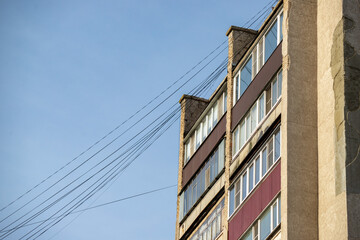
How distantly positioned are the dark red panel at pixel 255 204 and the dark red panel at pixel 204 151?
219 inches

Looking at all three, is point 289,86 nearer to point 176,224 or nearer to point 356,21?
point 356,21

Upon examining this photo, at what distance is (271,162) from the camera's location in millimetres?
35781

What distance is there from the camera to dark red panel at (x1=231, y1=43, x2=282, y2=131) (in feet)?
123

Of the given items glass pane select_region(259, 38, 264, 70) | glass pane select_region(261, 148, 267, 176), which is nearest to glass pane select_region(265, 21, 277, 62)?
glass pane select_region(259, 38, 264, 70)

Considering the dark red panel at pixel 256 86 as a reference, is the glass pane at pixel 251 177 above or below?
below

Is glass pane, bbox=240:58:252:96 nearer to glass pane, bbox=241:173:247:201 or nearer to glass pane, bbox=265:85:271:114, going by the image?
glass pane, bbox=265:85:271:114

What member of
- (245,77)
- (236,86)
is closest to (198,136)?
(236,86)

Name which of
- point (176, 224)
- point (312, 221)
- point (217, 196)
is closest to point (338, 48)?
point (312, 221)

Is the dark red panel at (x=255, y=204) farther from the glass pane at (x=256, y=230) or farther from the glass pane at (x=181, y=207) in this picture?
the glass pane at (x=181, y=207)

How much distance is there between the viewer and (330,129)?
33844mm

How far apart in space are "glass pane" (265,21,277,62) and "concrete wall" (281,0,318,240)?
1.12 meters

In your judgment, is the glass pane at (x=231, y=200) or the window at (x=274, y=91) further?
the glass pane at (x=231, y=200)

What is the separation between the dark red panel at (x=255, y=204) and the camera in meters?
34.9

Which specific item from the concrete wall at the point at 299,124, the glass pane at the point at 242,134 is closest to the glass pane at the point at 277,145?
the concrete wall at the point at 299,124
